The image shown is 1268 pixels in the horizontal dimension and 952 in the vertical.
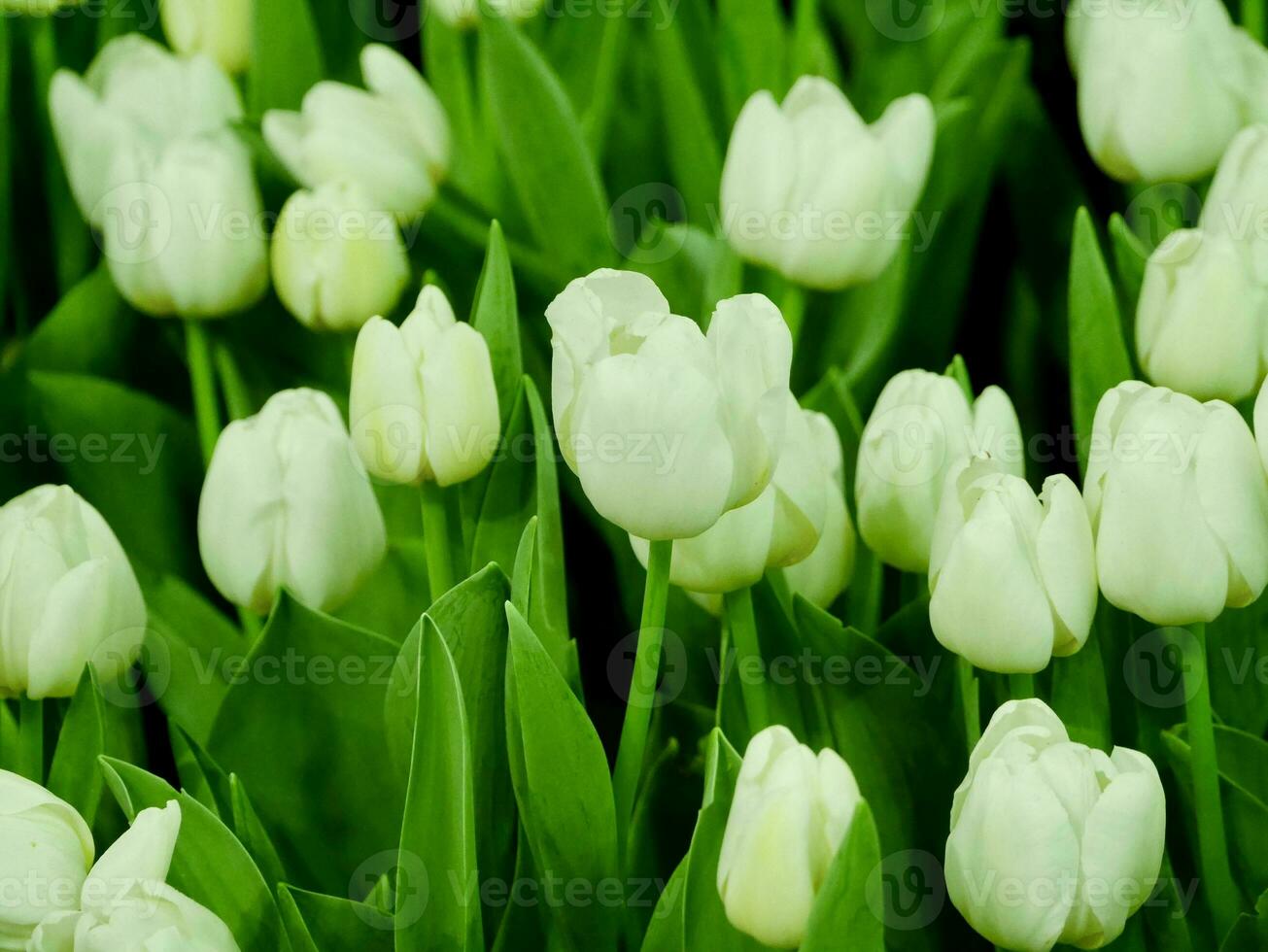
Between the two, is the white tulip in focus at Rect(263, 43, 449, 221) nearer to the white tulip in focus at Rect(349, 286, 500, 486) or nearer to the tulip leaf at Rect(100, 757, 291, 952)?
the white tulip in focus at Rect(349, 286, 500, 486)

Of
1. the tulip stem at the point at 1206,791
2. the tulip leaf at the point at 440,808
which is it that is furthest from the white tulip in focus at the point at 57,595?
the tulip stem at the point at 1206,791

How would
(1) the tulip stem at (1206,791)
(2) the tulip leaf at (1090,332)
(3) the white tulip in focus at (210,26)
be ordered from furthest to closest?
(3) the white tulip in focus at (210,26) < (2) the tulip leaf at (1090,332) < (1) the tulip stem at (1206,791)

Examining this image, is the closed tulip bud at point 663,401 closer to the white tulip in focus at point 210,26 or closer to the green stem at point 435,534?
the green stem at point 435,534

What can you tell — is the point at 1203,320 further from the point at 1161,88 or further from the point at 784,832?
the point at 784,832

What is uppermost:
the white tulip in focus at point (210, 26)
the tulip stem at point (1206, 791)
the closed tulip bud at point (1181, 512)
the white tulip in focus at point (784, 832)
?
the white tulip in focus at point (210, 26)

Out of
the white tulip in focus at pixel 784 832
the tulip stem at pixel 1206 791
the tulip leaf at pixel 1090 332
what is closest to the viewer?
the white tulip in focus at pixel 784 832

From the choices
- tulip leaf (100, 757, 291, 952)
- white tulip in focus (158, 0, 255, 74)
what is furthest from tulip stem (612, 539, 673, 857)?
white tulip in focus (158, 0, 255, 74)
